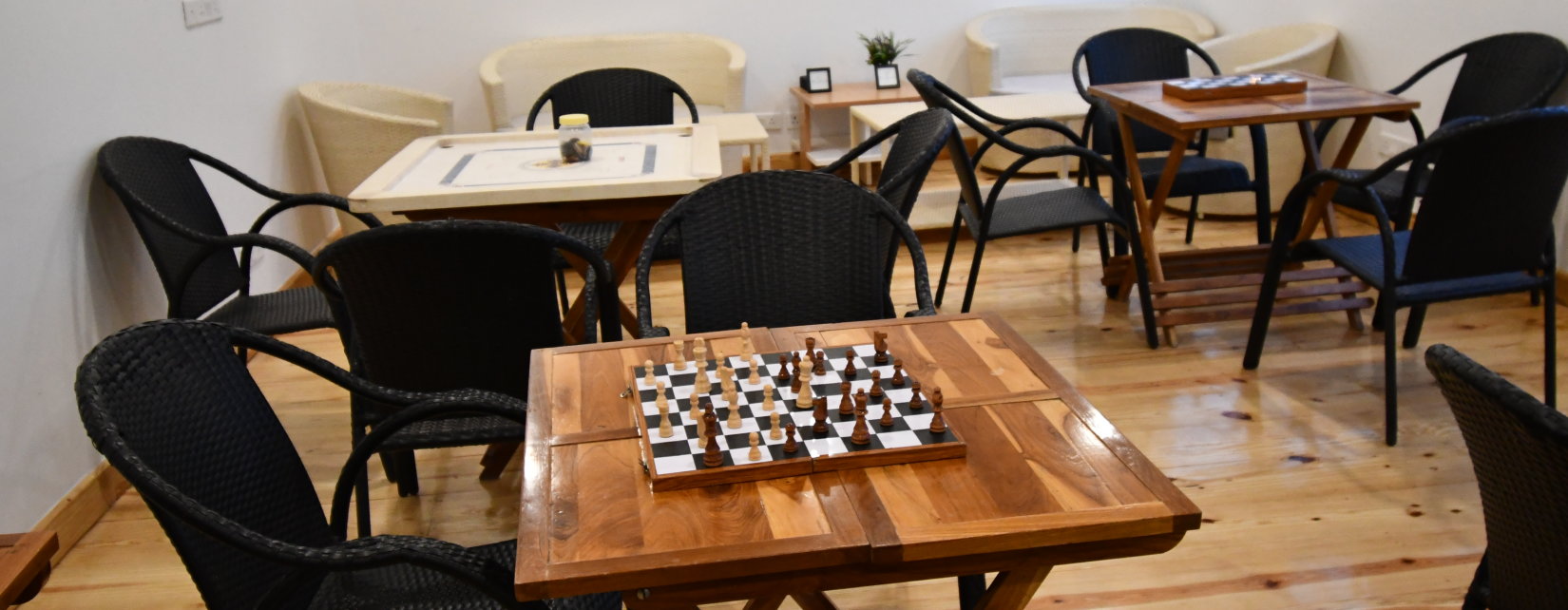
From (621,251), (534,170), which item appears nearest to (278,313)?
(534,170)

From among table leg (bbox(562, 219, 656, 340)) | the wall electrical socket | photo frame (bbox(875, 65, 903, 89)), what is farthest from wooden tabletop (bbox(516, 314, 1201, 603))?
photo frame (bbox(875, 65, 903, 89))

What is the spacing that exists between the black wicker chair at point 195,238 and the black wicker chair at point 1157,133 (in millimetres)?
2564

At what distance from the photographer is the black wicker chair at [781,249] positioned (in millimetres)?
2457

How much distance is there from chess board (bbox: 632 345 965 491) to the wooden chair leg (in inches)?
51.0

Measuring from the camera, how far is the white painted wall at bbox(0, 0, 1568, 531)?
2.79 meters

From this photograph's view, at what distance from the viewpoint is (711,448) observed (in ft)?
4.88

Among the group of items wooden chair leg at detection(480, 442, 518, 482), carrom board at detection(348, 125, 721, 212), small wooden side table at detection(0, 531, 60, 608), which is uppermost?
carrom board at detection(348, 125, 721, 212)

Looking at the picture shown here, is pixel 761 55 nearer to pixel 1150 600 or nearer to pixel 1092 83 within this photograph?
pixel 1092 83

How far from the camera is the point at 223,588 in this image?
1544 millimetres

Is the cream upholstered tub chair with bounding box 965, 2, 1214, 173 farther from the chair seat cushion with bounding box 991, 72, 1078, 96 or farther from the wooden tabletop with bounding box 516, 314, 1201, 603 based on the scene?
the wooden tabletop with bounding box 516, 314, 1201, 603

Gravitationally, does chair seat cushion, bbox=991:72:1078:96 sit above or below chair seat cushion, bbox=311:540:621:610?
above

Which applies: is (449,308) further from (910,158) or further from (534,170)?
(910,158)

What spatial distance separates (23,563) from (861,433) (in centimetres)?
100

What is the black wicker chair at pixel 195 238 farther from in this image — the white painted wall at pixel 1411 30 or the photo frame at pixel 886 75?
the white painted wall at pixel 1411 30
